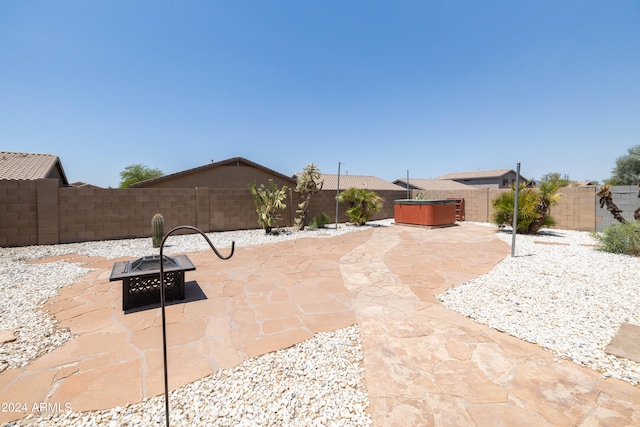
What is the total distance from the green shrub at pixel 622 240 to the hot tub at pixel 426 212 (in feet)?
18.3

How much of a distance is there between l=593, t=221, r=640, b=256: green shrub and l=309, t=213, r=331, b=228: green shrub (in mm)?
9414

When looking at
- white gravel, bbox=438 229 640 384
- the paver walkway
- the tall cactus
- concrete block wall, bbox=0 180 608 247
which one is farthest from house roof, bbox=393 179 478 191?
the paver walkway

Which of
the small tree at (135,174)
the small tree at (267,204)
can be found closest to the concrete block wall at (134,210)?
the small tree at (267,204)

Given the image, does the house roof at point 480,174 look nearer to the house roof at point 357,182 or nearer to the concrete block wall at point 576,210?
the house roof at point 357,182

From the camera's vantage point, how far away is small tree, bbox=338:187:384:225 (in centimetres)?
1279

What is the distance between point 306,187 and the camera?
1127 cm

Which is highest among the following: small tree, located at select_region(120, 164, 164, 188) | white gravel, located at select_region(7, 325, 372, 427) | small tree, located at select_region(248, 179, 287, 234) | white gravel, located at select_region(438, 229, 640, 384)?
small tree, located at select_region(120, 164, 164, 188)

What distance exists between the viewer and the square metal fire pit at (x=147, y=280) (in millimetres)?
3521

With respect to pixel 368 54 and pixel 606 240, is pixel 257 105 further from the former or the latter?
pixel 606 240

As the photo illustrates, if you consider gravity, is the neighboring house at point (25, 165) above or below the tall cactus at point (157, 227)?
above

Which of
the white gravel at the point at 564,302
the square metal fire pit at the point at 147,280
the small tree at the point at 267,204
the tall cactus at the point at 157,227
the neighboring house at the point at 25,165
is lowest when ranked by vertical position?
the white gravel at the point at 564,302

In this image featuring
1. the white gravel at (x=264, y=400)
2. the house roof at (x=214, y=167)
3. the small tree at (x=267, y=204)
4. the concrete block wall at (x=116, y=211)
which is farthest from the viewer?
the house roof at (x=214, y=167)

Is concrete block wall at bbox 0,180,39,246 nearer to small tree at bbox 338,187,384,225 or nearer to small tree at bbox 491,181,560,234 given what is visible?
small tree at bbox 338,187,384,225

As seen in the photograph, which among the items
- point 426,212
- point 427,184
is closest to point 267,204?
point 426,212
